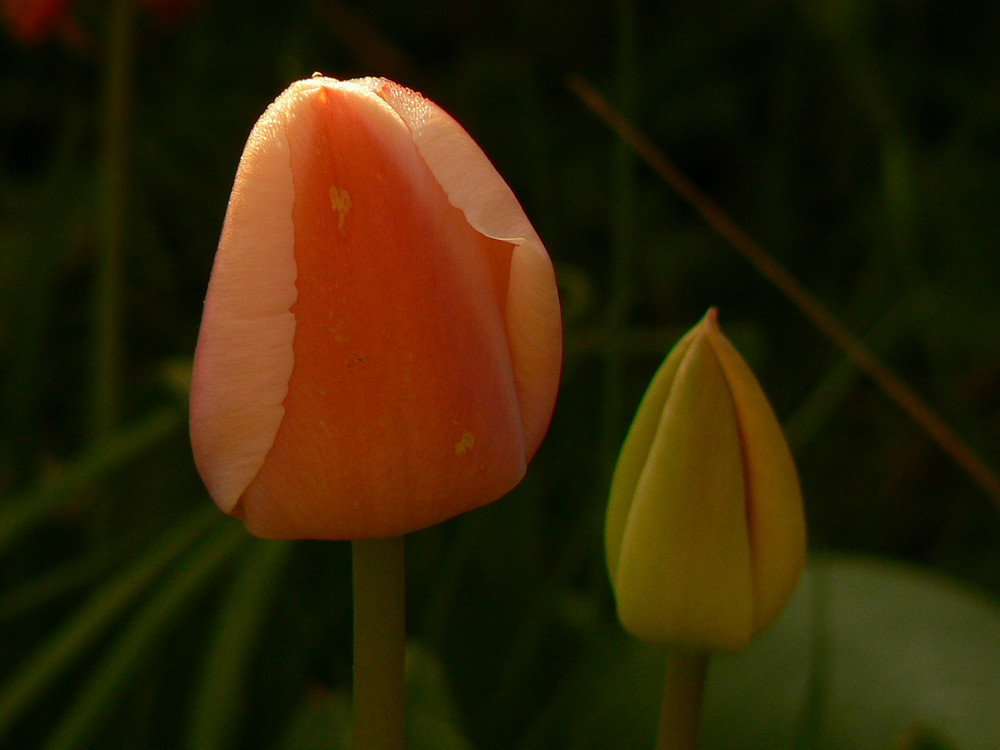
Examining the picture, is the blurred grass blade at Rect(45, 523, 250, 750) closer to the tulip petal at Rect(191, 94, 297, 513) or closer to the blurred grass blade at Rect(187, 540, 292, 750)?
the blurred grass blade at Rect(187, 540, 292, 750)

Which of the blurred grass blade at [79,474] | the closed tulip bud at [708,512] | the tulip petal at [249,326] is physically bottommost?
the blurred grass blade at [79,474]

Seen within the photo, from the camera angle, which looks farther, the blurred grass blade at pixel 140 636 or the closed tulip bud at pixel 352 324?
the blurred grass blade at pixel 140 636

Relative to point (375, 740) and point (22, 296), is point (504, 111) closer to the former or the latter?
point (22, 296)

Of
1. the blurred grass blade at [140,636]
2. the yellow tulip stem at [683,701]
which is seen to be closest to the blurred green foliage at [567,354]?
the blurred grass blade at [140,636]

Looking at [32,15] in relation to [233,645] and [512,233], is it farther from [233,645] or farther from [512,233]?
[512,233]

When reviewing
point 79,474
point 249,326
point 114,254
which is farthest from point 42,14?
point 249,326

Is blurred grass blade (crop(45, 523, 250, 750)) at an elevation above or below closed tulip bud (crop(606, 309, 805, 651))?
below

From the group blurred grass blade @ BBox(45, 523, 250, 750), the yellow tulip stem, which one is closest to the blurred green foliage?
blurred grass blade @ BBox(45, 523, 250, 750)

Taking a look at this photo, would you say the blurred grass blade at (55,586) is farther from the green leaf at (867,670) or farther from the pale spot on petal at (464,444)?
the pale spot on petal at (464,444)
